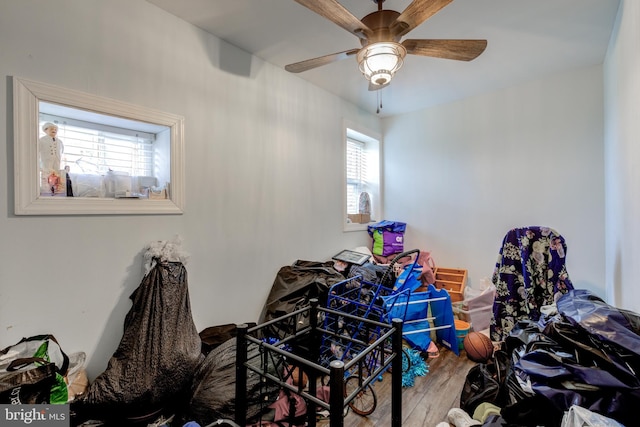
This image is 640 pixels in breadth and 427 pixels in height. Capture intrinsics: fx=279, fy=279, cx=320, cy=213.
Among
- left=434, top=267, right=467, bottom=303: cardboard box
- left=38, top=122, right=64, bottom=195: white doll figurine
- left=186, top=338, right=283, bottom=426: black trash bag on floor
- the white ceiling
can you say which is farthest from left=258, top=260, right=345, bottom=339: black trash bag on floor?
the white ceiling

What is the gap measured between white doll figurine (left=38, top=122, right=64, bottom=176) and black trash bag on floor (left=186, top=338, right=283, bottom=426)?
4.89 feet

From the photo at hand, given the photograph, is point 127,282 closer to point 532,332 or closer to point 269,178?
point 269,178

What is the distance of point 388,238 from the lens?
3.83 m

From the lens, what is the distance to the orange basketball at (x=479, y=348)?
238 centimetres

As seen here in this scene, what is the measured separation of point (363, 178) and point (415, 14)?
2970 mm

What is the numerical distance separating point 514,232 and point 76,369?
128 inches

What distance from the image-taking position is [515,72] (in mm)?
2914

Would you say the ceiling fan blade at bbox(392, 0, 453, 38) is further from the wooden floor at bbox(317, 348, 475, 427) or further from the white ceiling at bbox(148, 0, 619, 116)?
the wooden floor at bbox(317, 348, 475, 427)

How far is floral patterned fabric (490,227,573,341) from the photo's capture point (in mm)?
2222

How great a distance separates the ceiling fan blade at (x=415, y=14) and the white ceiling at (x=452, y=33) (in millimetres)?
479

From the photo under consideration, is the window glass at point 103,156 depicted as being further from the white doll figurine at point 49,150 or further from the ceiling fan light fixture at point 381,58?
the ceiling fan light fixture at point 381,58

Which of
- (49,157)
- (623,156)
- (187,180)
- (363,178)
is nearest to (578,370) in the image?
(623,156)

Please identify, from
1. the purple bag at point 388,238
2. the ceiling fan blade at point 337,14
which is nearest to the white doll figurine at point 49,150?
the ceiling fan blade at point 337,14

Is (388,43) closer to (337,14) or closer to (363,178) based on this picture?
(337,14)
